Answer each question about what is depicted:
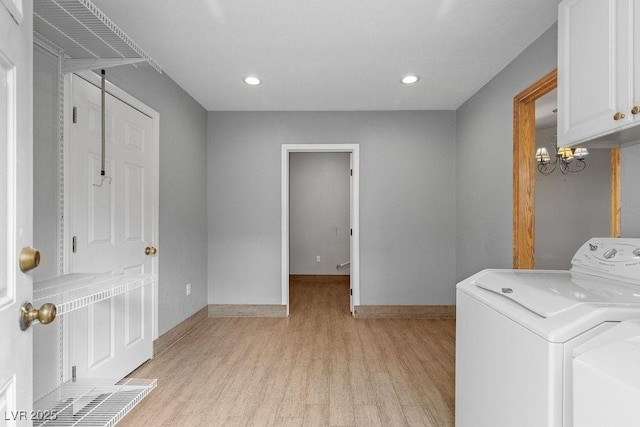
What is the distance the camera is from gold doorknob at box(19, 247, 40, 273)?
763mm

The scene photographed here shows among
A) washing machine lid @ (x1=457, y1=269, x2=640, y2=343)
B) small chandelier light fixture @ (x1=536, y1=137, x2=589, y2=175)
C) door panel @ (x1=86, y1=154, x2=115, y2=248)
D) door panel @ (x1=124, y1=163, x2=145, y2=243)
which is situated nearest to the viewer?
washing machine lid @ (x1=457, y1=269, x2=640, y2=343)

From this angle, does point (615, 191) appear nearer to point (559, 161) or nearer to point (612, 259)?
point (612, 259)

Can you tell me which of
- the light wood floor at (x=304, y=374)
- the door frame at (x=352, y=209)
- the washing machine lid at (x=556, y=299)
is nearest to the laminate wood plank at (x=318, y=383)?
the light wood floor at (x=304, y=374)

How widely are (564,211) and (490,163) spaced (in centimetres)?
83

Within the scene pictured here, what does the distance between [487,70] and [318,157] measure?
3.52 metres

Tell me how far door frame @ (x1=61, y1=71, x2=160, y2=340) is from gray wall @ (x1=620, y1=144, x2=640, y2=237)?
293 cm

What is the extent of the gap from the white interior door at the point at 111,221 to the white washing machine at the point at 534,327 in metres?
2.14

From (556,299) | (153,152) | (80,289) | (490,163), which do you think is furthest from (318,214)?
(556,299)

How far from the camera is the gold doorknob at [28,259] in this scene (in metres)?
0.76

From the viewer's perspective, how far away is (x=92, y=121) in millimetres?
2072

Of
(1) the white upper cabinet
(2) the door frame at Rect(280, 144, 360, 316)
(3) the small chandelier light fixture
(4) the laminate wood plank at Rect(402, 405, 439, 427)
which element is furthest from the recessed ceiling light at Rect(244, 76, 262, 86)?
(4) the laminate wood plank at Rect(402, 405, 439, 427)

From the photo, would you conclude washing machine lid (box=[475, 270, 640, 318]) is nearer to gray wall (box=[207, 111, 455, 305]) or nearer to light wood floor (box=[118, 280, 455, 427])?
light wood floor (box=[118, 280, 455, 427])

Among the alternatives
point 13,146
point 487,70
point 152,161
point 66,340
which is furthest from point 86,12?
point 487,70

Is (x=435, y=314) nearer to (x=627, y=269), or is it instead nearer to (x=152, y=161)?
(x=627, y=269)
